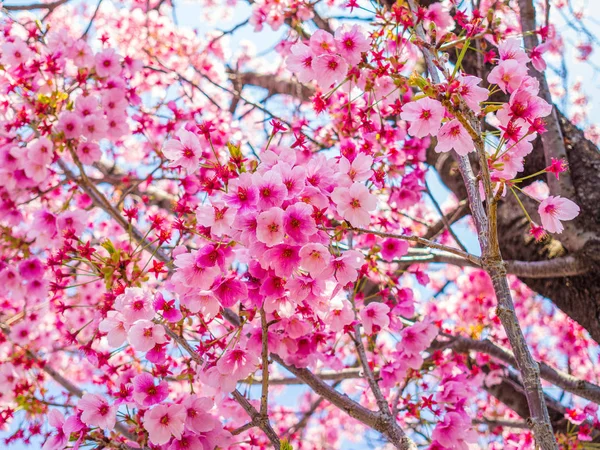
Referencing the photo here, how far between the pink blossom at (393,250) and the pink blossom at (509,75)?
844mm

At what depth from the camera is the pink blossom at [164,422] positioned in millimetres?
1635

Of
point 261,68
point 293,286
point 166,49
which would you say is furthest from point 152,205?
point 261,68

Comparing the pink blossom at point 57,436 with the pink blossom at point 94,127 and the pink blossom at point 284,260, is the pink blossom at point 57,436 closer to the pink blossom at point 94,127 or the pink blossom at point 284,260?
the pink blossom at point 284,260

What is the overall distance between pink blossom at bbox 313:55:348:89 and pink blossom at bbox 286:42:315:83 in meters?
0.05

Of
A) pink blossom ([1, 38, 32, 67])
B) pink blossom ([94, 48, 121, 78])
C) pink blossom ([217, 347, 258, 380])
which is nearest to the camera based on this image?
pink blossom ([217, 347, 258, 380])

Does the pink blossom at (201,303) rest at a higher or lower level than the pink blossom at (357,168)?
lower

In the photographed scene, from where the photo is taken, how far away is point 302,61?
82.4 inches

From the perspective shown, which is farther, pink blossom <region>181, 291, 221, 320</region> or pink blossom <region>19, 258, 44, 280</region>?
pink blossom <region>19, 258, 44, 280</region>

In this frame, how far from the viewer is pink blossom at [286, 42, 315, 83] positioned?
2076 millimetres

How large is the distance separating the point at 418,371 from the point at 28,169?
2259 mm

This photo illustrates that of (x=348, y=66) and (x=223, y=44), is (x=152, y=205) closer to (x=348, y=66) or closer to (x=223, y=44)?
(x=223, y=44)

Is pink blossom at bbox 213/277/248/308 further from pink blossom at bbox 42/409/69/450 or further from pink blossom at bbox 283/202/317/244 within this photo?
pink blossom at bbox 42/409/69/450

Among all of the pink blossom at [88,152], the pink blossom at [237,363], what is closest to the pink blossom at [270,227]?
the pink blossom at [237,363]

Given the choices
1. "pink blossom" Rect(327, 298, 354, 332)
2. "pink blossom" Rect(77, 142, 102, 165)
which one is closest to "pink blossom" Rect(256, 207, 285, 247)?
"pink blossom" Rect(327, 298, 354, 332)
